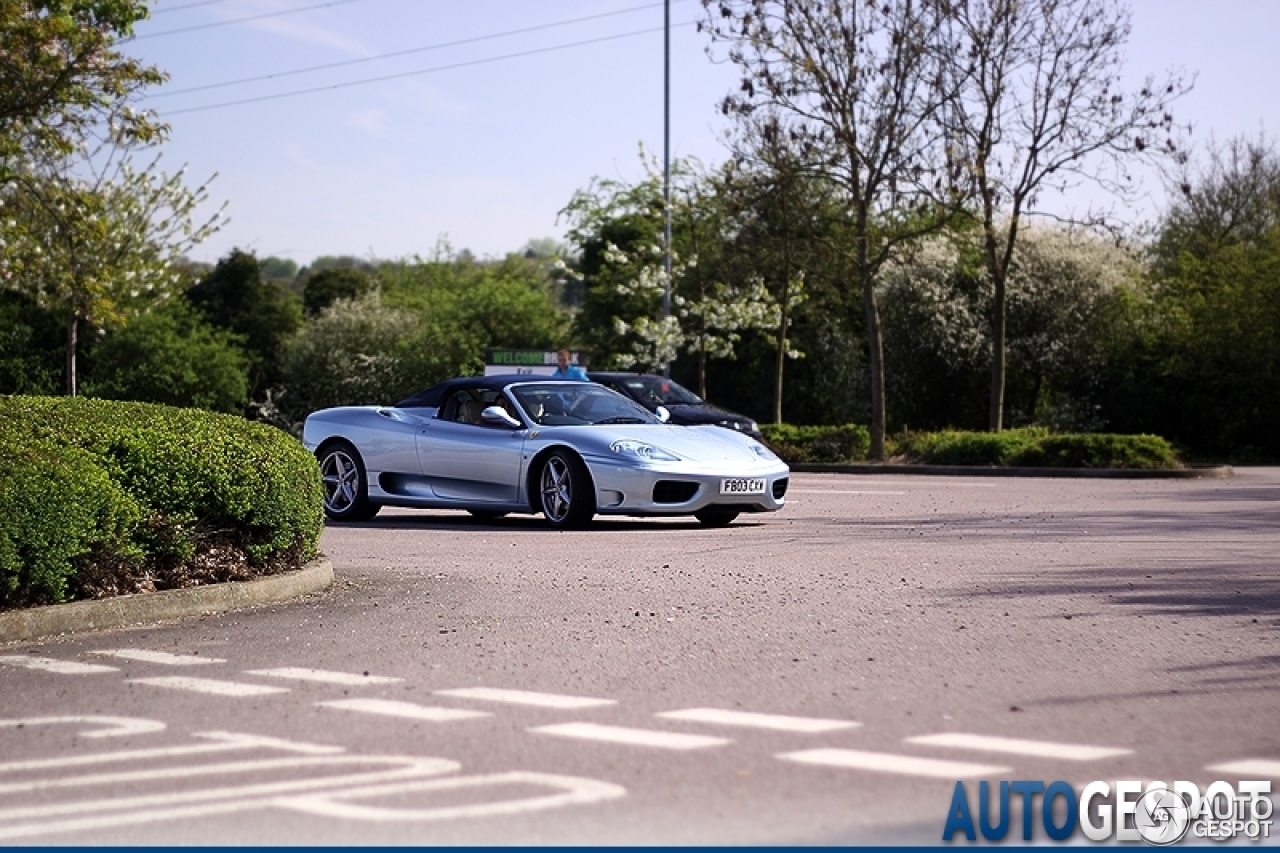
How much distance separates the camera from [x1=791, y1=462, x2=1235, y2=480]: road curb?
1067 inches

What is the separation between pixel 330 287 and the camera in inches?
2938

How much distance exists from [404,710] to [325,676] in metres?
1.00

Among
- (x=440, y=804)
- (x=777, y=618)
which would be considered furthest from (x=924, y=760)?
(x=777, y=618)

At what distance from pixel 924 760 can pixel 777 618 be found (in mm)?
3722

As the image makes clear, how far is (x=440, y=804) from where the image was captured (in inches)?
216

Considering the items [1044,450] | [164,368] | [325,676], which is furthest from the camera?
[164,368]

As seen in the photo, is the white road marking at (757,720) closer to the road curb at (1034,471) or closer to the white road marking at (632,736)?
the white road marking at (632,736)

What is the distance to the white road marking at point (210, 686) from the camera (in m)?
7.63

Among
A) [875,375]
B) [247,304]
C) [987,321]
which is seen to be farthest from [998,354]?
[247,304]

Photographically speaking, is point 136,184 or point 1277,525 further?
point 136,184

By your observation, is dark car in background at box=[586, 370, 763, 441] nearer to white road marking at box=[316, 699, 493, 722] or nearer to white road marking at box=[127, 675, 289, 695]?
white road marking at box=[127, 675, 289, 695]

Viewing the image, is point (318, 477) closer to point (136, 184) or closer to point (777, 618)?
point (777, 618)

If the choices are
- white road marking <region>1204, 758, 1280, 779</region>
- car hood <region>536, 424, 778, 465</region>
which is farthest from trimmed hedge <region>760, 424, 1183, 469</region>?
white road marking <region>1204, 758, 1280, 779</region>

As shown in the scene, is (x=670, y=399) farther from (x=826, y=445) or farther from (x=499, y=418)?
(x=499, y=418)
